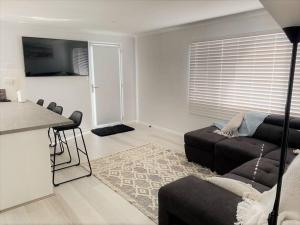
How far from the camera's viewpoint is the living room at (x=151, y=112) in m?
1.80

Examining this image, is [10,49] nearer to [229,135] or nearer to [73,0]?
[73,0]

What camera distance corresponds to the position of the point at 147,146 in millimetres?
4238

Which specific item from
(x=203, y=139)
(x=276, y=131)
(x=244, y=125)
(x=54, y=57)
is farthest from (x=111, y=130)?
(x=276, y=131)

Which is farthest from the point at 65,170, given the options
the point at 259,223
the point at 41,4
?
the point at 259,223

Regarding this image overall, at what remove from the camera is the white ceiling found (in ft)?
8.91

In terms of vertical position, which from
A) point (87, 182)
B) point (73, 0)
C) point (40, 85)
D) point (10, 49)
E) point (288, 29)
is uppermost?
point (73, 0)

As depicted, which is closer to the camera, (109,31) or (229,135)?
(229,135)

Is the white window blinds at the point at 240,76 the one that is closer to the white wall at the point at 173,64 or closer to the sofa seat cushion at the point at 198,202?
the white wall at the point at 173,64

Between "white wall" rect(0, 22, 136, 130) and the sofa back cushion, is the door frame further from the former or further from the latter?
the sofa back cushion

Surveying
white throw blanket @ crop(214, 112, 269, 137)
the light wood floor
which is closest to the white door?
the light wood floor

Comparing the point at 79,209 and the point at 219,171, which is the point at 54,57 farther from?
the point at 219,171

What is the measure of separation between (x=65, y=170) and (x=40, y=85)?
1952 millimetres

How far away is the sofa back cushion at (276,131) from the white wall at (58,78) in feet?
11.6

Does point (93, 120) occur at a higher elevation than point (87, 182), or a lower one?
higher
